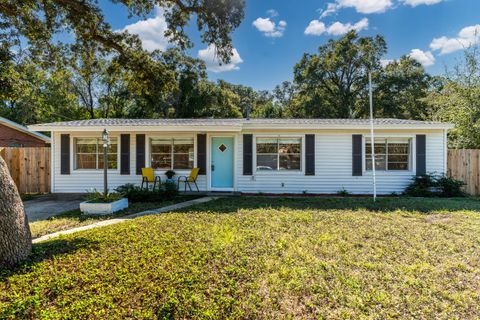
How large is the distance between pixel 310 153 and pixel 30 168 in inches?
435

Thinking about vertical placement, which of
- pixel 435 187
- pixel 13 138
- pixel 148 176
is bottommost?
pixel 435 187

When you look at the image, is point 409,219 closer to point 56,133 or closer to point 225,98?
point 56,133

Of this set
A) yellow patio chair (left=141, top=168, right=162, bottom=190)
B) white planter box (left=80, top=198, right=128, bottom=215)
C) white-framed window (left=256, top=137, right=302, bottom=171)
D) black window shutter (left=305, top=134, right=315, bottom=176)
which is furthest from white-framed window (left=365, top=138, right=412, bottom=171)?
white planter box (left=80, top=198, right=128, bottom=215)

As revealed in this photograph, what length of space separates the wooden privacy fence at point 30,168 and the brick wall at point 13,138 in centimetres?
672

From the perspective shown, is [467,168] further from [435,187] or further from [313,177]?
[313,177]

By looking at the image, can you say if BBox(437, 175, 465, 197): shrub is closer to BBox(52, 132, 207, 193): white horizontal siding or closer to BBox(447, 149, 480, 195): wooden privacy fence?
BBox(447, 149, 480, 195): wooden privacy fence

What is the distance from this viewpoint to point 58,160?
989 cm

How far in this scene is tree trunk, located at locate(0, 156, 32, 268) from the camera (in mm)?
3182

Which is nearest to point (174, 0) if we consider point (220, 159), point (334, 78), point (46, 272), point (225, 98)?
point (220, 159)

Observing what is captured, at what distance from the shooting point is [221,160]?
1001cm

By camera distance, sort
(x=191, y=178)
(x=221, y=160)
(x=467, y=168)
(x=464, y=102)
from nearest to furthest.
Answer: (x=191, y=178) → (x=467, y=168) → (x=221, y=160) → (x=464, y=102)

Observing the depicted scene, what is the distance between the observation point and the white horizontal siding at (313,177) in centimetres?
977

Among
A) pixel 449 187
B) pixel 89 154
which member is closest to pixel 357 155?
pixel 449 187

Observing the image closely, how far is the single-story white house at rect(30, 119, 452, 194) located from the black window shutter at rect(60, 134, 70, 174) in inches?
1.5
